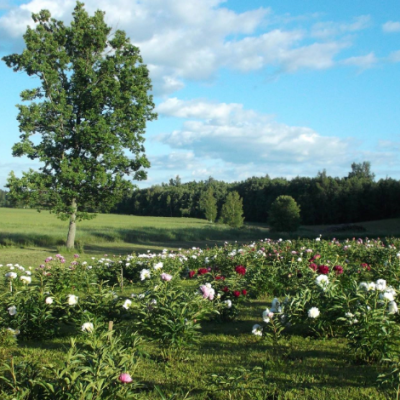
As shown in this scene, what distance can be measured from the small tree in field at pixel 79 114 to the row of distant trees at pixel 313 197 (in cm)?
3212

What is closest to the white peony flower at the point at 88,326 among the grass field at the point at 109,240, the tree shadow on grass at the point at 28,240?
the grass field at the point at 109,240

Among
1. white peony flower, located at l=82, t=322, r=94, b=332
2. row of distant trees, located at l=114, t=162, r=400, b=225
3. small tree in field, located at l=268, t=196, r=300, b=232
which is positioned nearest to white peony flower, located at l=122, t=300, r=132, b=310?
white peony flower, located at l=82, t=322, r=94, b=332

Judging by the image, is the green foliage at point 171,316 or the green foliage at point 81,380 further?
the green foliage at point 171,316

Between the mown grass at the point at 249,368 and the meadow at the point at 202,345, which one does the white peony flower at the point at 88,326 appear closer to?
the meadow at the point at 202,345

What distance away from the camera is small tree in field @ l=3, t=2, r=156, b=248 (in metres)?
18.0

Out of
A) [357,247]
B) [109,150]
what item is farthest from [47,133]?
[357,247]

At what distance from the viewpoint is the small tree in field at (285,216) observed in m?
36.6

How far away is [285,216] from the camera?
36719mm

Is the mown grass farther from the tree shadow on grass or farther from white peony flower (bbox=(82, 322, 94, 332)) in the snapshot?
the tree shadow on grass

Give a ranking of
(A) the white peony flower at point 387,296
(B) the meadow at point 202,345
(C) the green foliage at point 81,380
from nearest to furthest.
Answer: (C) the green foliage at point 81,380
(B) the meadow at point 202,345
(A) the white peony flower at point 387,296

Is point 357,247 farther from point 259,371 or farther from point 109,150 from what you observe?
point 109,150

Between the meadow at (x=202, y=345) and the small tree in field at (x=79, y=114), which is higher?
the small tree in field at (x=79, y=114)

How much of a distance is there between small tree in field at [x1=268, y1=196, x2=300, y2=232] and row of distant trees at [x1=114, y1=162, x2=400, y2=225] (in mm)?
11619

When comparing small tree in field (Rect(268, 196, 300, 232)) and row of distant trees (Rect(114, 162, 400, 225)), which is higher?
row of distant trees (Rect(114, 162, 400, 225))
